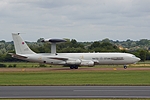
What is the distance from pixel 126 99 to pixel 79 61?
43357 mm

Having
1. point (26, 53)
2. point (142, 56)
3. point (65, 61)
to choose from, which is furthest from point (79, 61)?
point (142, 56)

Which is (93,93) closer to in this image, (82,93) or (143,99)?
(82,93)

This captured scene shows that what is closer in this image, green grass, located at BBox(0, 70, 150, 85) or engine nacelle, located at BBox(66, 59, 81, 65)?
green grass, located at BBox(0, 70, 150, 85)

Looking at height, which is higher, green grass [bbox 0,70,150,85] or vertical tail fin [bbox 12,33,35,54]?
vertical tail fin [bbox 12,33,35,54]

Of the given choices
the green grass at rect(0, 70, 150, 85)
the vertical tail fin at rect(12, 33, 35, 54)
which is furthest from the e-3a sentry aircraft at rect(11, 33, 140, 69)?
the green grass at rect(0, 70, 150, 85)

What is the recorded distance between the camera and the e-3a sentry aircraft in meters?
63.2

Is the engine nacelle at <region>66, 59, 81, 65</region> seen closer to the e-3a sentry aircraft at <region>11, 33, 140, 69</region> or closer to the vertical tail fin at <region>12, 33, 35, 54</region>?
the e-3a sentry aircraft at <region>11, 33, 140, 69</region>

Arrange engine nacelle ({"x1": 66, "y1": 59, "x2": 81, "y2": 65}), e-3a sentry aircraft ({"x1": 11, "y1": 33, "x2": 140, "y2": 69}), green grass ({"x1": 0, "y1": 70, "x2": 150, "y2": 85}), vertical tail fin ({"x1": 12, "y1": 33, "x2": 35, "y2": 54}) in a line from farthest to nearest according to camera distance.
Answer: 1. vertical tail fin ({"x1": 12, "y1": 33, "x2": 35, "y2": 54})
2. e-3a sentry aircraft ({"x1": 11, "y1": 33, "x2": 140, "y2": 69})
3. engine nacelle ({"x1": 66, "y1": 59, "x2": 81, "y2": 65})
4. green grass ({"x1": 0, "y1": 70, "x2": 150, "y2": 85})

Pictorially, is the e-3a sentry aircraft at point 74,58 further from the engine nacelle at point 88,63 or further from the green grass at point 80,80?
the green grass at point 80,80

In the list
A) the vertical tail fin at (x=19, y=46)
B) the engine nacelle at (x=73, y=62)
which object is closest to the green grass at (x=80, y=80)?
the engine nacelle at (x=73, y=62)

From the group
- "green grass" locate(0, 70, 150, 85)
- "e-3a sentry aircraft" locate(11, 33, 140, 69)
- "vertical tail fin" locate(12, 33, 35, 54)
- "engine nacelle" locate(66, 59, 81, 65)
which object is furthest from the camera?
"vertical tail fin" locate(12, 33, 35, 54)

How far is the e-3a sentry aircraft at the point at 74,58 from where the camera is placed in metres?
63.2

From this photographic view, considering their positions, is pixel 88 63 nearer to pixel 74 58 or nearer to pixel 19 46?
pixel 74 58

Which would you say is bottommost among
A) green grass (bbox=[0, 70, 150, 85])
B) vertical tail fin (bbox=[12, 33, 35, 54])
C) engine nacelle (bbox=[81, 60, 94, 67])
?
green grass (bbox=[0, 70, 150, 85])
